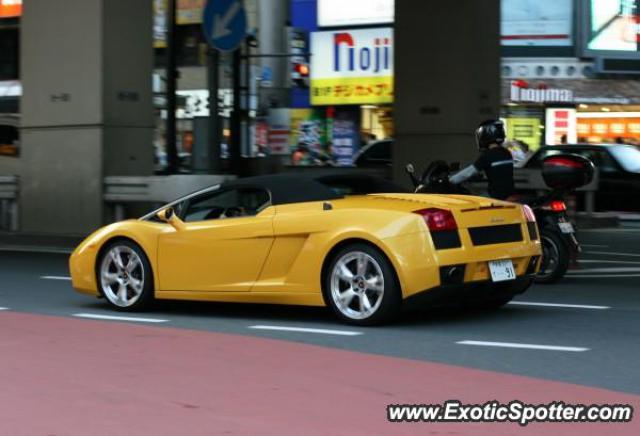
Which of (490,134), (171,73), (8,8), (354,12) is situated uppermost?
(8,8)

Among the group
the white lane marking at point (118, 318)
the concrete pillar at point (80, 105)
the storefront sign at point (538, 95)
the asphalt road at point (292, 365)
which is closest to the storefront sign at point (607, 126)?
the storefront sign at point (538, 95)

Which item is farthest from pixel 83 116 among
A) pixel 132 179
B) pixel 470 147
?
pixel 470 147

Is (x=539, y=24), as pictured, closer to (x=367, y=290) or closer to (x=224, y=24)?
(x=224, y=24)

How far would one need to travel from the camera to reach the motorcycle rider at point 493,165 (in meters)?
11.7

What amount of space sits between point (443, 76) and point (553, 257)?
885 cm

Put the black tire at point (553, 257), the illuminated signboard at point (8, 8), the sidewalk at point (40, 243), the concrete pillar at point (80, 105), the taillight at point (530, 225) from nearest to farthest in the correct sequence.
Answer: the taillight at point (530, 225)
the black tire at point (553, 257)
the sidewalk at point (40, 243)
the concrete pillar at point (80, 105)
the illuminated signboard at point (8, 8)

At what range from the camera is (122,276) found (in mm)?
10531

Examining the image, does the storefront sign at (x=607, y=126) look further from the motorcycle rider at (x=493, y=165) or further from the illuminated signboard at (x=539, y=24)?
the motorcycle rider at (x=493, y=165)

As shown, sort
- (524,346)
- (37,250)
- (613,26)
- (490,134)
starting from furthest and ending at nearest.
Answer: (613,26), (37,250), (490,134), (524,346)

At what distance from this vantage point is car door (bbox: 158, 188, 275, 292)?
31.6 ft

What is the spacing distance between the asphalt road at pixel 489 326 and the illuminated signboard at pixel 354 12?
28387mm

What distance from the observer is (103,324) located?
9.52 metres

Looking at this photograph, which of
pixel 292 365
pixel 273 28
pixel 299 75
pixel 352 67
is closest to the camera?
pixel 292 365

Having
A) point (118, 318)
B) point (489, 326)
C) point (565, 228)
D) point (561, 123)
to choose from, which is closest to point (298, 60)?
point (561, 123)
